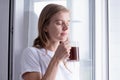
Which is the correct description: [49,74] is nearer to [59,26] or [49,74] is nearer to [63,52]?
[63,52]

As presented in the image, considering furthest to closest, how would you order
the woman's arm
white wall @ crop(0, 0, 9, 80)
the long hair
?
white wall @ crop(0, 0, 9, 80), the long hair, the woman's arm

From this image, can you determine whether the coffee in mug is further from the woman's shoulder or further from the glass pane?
the glass pane

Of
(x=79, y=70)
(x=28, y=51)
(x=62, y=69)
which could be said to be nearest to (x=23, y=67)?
(x=28, y=51)

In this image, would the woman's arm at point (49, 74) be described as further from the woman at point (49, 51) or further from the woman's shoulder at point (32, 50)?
the woman's shoulder at point (32, 50)

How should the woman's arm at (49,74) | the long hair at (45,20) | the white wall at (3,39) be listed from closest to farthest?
the woman's arm at (49,74) < the long hair at (45,20) < the white wall at (3,39)

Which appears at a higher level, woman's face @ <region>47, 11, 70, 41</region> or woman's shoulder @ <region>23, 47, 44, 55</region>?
woman's face @ <region>47, 11, 70, 41</region>

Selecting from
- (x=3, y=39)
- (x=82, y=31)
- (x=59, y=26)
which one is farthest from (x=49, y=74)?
(x=82, y=31)

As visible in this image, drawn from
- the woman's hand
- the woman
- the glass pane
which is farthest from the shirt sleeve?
the glass pane

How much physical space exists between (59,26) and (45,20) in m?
0.09

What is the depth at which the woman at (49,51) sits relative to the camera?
1064 mm
